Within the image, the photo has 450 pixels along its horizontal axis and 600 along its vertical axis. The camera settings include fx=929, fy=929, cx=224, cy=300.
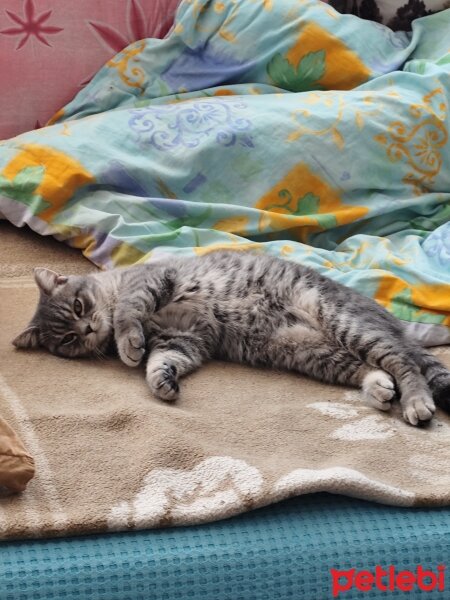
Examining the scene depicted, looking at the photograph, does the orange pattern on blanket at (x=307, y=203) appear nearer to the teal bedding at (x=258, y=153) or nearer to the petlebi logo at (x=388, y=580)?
the teal bedding at (x=258, y=153)

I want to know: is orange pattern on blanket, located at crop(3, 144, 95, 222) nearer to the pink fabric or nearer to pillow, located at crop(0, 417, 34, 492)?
the pink fabric

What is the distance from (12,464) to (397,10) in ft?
6.57

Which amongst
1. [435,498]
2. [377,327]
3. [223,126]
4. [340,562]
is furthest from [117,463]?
[223,126]

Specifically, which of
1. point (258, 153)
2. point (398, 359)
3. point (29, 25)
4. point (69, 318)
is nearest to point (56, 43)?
point (29, 25)

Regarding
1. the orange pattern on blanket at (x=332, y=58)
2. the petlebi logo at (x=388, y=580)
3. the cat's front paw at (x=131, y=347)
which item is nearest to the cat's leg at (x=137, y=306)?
the cat's front paw at (x=131, y=347)

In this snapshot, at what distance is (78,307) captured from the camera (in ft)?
6.98

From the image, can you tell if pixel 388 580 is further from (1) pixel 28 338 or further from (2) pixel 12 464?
(1) pixel 28 338

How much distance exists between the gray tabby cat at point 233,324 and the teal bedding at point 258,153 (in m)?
0.18

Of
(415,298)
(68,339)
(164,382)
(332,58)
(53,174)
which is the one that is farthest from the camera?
(332,58)

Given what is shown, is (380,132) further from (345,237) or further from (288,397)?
(288,397)

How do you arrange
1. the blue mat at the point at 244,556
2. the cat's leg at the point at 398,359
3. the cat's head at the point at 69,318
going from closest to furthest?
1. the blue mat at the point at 244,556
2. the cat's leg at the point at 398,359
3. the cat's head at the point at 69,318

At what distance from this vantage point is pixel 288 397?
1.87 metres

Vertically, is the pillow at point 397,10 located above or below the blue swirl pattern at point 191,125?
above

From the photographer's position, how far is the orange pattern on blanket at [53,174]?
2.43 meters
